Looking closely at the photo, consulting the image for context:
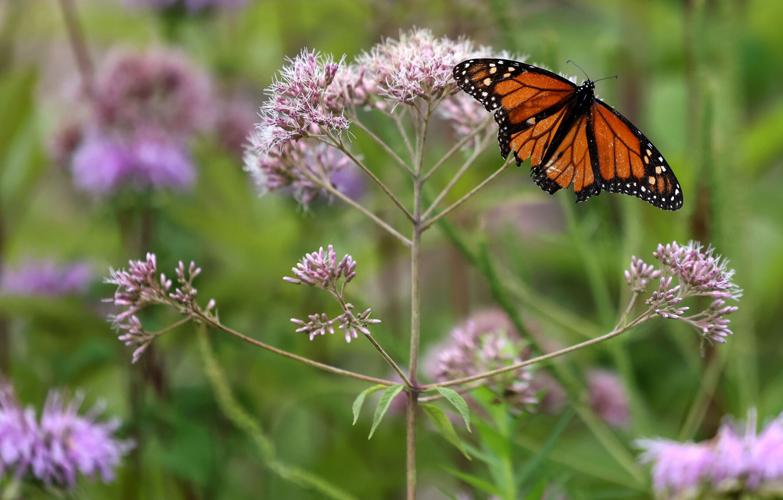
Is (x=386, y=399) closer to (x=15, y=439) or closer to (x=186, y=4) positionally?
(x=15, y=439)

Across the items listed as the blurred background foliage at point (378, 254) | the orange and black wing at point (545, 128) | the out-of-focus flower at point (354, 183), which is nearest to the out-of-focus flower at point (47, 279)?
the blurred background foliage at point (378, 254)

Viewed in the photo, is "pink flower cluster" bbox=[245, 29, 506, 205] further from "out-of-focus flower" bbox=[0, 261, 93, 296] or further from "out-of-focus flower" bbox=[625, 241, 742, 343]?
"out-of-focus flower" bbox=[0, 261, 93, 296]

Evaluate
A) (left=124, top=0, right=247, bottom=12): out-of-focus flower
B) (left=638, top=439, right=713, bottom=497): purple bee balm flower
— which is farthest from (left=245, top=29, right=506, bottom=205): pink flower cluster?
(left=124, top=0, right=247, bottom=12): out-of-focus flower

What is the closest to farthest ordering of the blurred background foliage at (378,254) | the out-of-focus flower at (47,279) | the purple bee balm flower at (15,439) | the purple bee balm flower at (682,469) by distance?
the purple bee balm flower at (682,469) → the purple bee balm flower at (15,439) → the blurred background foliage at (378,254) → the out-of-focus flower at (47,279)

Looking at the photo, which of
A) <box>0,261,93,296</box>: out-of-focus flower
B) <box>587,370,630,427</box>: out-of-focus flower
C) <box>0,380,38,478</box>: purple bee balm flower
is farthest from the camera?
<box>0,261,93,296</box>: out-of-focus flower

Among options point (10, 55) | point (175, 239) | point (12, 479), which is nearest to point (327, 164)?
point (12, 479)

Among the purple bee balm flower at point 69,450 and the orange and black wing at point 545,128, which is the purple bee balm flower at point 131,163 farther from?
the orange and black wing at point 545,128

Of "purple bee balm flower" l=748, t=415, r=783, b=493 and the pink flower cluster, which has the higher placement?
the pink flower cluster
